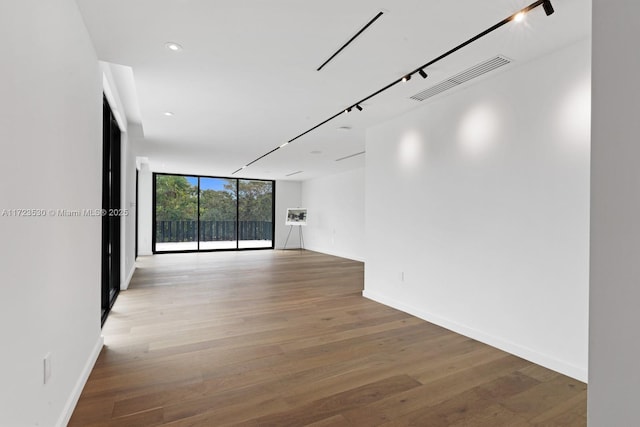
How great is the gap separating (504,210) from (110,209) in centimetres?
485

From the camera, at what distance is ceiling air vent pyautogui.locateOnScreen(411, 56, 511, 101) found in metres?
2.96

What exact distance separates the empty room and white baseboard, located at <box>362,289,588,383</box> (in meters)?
0.02

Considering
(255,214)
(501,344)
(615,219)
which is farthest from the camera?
(255,214)

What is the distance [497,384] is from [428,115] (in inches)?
116

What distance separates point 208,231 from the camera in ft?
37.0

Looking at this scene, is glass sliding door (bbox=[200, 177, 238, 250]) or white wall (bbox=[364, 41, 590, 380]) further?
glass sliding door (bbox=[200, 177, 238, 250])

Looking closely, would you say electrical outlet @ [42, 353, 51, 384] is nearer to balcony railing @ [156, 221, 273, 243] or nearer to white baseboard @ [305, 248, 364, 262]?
white baseboard @ [305, 248, 364, 262]

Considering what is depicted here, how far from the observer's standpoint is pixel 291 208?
1242cm

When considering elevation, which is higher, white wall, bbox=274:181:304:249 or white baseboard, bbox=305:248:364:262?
white wall, bbox=274:181:304:249

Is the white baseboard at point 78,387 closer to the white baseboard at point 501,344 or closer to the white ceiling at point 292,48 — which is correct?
the white ceiling at point 292,48

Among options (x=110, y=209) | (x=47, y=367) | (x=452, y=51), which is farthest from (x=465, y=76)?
(x=110, y=209)

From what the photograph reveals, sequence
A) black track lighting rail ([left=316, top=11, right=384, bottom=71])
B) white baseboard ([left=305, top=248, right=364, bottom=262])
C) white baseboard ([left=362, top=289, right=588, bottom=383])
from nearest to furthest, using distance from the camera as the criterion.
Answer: black track lighting rail ([left=316, top=11, right=384, bottom=71]) < white baseboard ([left=362, top=289, right=588, bottom=383]) < white baseboard ([left=305, top=248, right=364, bottom=262])

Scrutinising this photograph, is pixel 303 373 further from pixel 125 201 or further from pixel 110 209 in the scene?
pixel 125 201

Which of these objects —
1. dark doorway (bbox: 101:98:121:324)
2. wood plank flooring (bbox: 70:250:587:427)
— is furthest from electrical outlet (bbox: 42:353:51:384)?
dark doorway (bbox: 101:98:121:324)
